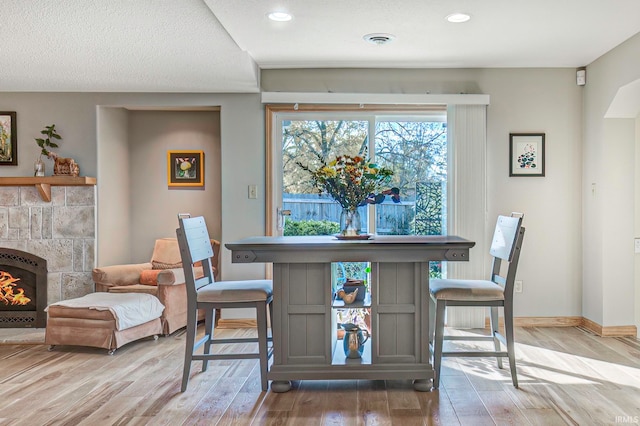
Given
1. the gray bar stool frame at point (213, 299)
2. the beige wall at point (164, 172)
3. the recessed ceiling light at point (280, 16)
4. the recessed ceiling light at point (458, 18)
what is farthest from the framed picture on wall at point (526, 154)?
the beige wall at point (164, 172)

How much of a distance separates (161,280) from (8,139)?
2.06 meters

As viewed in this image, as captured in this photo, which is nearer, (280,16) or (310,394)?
(310,394)

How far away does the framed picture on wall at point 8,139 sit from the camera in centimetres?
481

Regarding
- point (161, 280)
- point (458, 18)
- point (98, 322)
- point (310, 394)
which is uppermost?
point (458, 18)

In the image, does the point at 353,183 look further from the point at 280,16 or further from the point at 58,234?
the point at 58,234

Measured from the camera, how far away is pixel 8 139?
190 inches

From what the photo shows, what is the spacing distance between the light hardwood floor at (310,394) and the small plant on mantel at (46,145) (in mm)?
1696

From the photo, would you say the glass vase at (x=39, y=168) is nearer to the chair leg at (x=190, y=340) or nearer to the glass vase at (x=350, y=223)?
the chair leg at (x=190, y=340)

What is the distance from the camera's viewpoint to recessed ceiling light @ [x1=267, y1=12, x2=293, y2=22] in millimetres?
3341

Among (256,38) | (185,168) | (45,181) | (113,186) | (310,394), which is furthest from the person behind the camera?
(185,168)

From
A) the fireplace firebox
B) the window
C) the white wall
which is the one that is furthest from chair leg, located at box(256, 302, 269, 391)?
the white wall

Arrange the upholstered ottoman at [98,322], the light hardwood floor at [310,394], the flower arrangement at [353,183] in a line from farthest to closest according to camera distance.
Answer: the upholstered ottoman at [98,322] < the flower arrangement at [353,183] < the light hardwood floor at [310,394]

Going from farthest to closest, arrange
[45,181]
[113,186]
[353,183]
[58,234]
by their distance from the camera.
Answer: [113,186], [58,234], [45,181], [353,183]

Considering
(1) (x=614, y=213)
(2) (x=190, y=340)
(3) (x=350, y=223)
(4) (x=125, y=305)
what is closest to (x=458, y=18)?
(3) (x=350, y=223)
